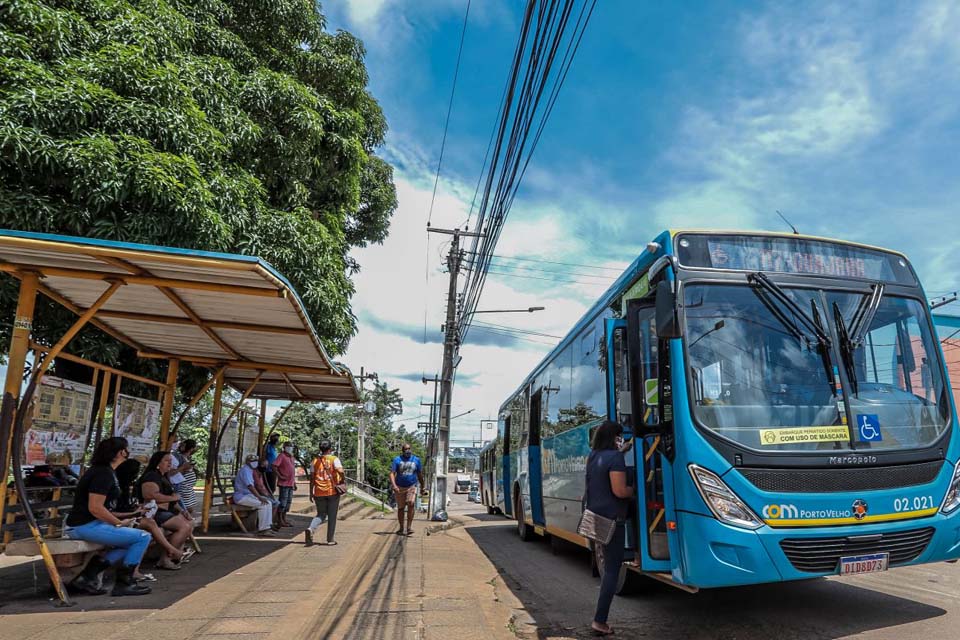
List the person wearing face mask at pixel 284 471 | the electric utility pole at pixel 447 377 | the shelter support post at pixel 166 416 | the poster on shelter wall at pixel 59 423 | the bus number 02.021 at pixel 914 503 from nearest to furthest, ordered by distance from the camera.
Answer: the bus number 02.021 at pixel 914 503 → the poster on shelter wall at pixel 59 423 → the shelter support post at pixel 166 416 → the person wearing face mask at pixel 284 471 → the electric utility pole at pixel 447 377

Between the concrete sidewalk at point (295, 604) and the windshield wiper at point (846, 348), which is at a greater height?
the windshield wiper at point (846, 348)

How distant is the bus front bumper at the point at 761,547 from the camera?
14.5 ft

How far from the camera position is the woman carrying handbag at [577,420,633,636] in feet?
16.5

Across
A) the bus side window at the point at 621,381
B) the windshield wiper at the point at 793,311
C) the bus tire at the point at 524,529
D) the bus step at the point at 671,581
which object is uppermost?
the windshield wiper at the point at 793,311

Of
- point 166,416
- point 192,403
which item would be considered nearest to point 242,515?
point 192,403

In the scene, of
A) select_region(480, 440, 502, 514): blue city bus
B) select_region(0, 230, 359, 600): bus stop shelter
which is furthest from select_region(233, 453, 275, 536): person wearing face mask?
select_region(480, 440, 502, 514): blue city bus

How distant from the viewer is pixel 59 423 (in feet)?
21.8

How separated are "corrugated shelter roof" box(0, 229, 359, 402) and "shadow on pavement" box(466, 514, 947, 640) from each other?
13.3 feet

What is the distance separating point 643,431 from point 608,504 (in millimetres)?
724

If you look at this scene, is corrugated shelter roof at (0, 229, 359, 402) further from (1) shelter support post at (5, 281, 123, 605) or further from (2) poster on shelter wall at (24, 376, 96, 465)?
(2) poster on shelter wall at (24, 376, 96, 465)

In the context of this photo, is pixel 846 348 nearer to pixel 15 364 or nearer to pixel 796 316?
pixel 796 316

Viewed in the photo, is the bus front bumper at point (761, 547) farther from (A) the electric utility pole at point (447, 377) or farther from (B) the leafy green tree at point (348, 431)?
(B) the leafy green tree at point (348, 431)

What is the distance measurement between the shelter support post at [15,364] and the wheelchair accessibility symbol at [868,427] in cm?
708

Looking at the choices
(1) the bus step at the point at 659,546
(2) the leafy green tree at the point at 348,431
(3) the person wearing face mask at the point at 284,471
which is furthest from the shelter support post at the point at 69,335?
(2) the leafy green tree at the point at 348,431
